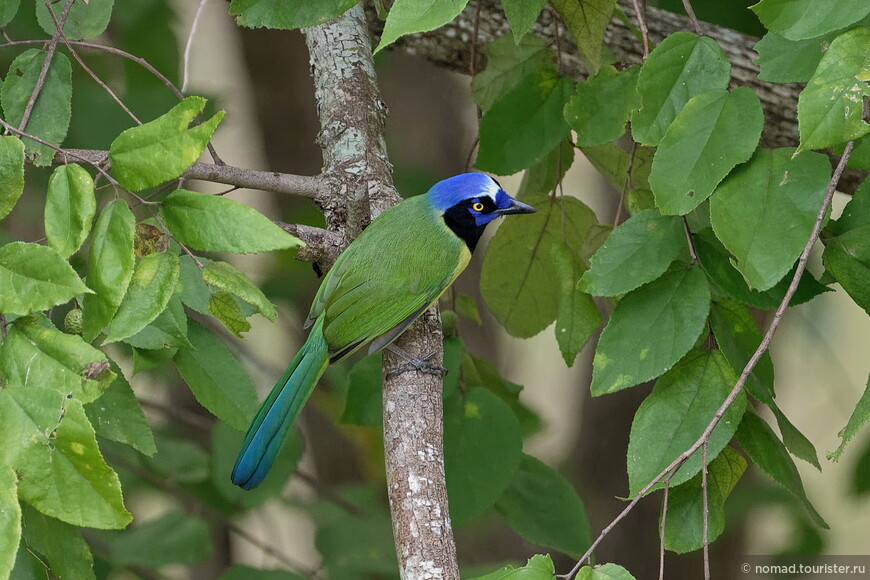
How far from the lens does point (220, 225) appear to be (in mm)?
1433

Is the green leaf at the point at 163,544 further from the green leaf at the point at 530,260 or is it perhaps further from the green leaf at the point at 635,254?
the green leaf at the point at 635,254

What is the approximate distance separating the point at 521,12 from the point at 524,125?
750mm

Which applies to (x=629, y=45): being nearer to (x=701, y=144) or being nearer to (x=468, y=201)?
(x=468, y=201)

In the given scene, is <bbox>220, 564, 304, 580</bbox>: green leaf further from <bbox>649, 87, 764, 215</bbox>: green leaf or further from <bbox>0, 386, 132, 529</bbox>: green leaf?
<bbox>649, 87, 764, 215</bbox>: green leaf

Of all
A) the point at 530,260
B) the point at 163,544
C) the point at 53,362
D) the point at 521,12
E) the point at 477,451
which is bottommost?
the point at 163,544

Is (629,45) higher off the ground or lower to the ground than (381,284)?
higher

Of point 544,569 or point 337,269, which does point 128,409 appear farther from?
point 544,569

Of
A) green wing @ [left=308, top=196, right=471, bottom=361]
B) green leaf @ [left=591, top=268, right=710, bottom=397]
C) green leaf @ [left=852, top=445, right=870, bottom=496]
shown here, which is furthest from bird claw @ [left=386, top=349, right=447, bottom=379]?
green leaf @ [left=852, top=445, right=870, bottom=496]

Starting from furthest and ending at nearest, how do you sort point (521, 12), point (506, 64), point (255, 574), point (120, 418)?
point (255, 574) < point (506, 64) < point (120, 418) < point (521, 12)

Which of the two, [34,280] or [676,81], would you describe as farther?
[676,81]

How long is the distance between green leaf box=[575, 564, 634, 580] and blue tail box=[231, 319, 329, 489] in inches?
39.2

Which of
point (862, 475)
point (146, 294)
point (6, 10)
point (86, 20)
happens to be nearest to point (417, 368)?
point (146, 294)

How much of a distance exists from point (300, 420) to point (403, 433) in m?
2.80

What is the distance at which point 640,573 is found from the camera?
470 cm
